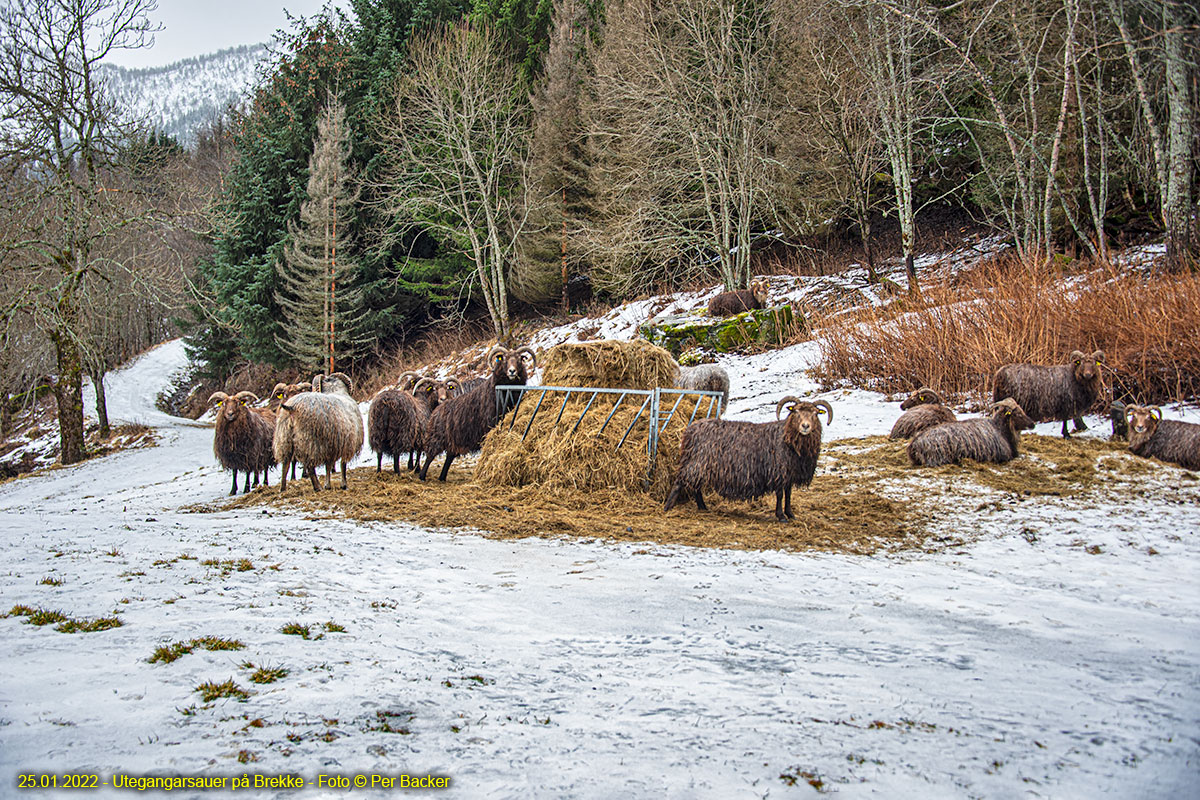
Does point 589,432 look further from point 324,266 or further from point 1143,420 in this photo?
point 324,266

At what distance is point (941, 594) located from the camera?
169 inches

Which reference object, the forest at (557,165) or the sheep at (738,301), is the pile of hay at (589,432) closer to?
the forest at (557,165)

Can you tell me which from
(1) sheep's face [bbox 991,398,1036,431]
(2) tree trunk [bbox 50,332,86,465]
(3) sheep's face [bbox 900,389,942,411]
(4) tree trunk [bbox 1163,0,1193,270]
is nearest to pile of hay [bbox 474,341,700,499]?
(3) sheep's face [bbox 900,389,942,411]

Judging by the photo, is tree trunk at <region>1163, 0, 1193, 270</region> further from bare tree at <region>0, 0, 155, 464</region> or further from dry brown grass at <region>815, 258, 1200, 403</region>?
bare tree at <region>0, 0, 155, 464</region>

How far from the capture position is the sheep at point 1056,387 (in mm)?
8245

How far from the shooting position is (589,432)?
7707mm

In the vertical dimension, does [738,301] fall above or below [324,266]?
below

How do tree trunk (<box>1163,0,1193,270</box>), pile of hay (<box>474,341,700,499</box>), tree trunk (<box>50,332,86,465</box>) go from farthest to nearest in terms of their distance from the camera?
tree trunk (<box>50,332,86,465</box>), pile of hay (<box>474,341,700,499</box>), tree trunk (<box>1163,0,1193,270</box>)

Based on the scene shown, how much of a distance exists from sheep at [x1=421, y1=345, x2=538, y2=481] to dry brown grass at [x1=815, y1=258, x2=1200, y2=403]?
6.84 metres

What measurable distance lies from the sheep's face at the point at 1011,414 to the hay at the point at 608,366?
395cm

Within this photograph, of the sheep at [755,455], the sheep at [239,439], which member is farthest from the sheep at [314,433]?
the sheep at [755,455]

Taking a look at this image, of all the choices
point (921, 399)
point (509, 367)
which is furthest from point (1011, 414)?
point (509, 367)

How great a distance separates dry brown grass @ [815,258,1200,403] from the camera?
335 inches

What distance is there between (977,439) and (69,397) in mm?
19585
